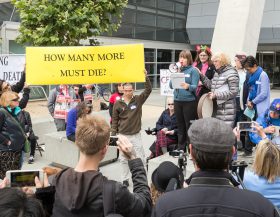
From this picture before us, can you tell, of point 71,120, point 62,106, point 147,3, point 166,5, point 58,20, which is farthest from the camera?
point 166,5

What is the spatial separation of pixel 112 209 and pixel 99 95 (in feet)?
52.7

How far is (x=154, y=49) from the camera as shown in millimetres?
25234

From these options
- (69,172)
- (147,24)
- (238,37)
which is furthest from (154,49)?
(69,172)

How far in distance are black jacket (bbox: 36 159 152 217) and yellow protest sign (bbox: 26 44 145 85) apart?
2.97m

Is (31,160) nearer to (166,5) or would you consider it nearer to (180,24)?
(166,5)

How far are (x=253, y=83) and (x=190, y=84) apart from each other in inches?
59.9

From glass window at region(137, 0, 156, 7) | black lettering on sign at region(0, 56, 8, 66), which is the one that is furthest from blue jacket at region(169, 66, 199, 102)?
glass window at region(137, 0, 156, 7)

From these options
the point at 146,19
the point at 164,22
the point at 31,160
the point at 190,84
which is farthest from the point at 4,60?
the point at 164,22

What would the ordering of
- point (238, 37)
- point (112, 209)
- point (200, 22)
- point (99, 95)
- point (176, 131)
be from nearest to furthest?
point (112, 209), point (176, 131), point (238, 37), point (99, 95), point (200, 22)

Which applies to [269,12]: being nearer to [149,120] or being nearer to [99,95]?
[99,95]

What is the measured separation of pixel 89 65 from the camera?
5.21m

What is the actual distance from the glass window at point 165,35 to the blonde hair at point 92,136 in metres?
23.5

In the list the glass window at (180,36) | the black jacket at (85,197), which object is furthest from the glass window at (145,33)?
the black jacket at (85,197)

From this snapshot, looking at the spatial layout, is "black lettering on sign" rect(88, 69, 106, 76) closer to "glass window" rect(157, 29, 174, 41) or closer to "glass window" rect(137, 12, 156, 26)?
"glass window" rect(137, 12, 156, 26)
